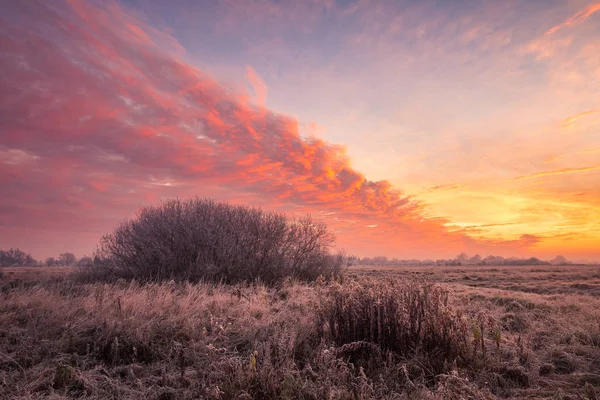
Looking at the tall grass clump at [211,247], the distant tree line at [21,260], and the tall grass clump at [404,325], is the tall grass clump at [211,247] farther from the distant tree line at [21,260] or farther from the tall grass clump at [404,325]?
the distant tree line at [21,260]

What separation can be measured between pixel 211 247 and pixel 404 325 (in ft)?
54.1

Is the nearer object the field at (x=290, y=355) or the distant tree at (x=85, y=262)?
the field at (x=290, y=355)

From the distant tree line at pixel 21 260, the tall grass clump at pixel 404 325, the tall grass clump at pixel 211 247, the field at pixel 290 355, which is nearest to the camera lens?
the field at pixel 290 355

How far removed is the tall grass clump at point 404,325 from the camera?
551cm

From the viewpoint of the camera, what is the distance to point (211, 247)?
2053 cm

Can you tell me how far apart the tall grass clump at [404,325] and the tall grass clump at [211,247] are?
46.2 feet

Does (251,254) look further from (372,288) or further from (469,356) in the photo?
(469,356)

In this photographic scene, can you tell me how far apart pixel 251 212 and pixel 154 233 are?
6.34m

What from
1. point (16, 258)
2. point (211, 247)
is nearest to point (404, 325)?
point (211, 247)

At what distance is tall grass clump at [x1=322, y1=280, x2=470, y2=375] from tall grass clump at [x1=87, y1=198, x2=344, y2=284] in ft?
46.2

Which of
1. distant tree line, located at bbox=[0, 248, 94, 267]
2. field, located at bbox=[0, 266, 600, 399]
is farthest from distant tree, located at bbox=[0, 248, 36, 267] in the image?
field, located at bbox=[0, 266, 600, 399]

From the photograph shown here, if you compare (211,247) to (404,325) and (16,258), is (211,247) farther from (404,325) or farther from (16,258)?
(16,258)

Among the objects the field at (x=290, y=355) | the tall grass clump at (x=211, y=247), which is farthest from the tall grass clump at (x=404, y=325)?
the tall grass clump at (x=211, y=247)

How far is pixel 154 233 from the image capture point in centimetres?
2119
